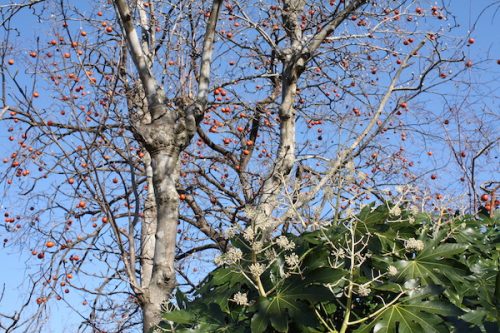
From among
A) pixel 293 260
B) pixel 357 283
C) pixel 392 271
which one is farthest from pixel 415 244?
pixel 293 260

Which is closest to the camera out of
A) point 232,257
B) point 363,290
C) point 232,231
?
point 363,290

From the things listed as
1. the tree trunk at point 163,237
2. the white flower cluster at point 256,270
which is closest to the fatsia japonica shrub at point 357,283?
the white flower cluster at point 256,270

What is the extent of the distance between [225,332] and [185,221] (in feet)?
16.9

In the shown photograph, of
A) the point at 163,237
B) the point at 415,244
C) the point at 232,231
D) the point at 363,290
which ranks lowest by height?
the point at 363,290

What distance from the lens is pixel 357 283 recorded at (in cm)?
218

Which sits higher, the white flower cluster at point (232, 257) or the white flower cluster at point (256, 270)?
the white flower cluster at point (232, 257)

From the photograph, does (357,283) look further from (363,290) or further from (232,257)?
(232,257)

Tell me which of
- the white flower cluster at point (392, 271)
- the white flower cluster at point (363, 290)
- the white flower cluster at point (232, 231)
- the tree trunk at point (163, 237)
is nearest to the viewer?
the white flower cluster at point (363, 290)

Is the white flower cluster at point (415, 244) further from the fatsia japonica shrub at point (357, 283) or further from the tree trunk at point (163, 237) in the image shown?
the tree trunk at point (163, 237)

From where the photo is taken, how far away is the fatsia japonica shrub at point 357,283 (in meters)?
2.06

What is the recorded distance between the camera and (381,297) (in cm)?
216

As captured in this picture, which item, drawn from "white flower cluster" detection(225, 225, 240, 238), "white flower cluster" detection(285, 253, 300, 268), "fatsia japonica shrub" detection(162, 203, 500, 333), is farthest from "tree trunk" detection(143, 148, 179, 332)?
"white flower cluster" detection(285, 253, 300, 268)

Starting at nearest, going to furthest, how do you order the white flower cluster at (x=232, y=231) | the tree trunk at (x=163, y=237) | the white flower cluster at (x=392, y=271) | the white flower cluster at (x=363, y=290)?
the white flower cluster at (x=363, y=290) → the white flower cluster at (x=392, y=271) → the white flower cluster at (x=232, y=231) → the tree trunk at (x=163, y=237)

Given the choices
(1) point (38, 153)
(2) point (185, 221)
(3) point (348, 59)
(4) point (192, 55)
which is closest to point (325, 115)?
(3) point (348, 59)
